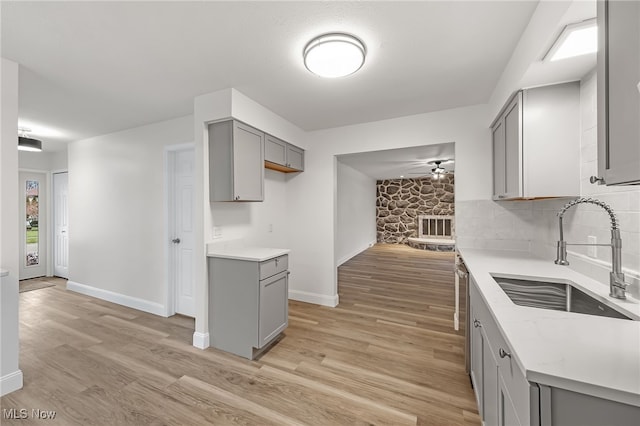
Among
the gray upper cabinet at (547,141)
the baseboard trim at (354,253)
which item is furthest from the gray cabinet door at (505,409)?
the baseboard trim at (354,253)

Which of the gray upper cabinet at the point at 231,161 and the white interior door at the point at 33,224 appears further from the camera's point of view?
the white interior door at the point at 33,224

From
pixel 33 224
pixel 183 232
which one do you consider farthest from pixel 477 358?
pixel 33 224

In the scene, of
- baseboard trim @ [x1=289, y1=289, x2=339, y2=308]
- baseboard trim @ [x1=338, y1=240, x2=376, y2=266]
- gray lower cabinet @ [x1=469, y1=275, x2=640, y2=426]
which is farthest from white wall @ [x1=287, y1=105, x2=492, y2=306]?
baseboard trim @ [x1=338, y1=240, x2=376, y2=266]

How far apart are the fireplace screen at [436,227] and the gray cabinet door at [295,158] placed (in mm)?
6258

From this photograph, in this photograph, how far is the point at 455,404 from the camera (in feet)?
5.82

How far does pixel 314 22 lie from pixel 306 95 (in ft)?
3.35

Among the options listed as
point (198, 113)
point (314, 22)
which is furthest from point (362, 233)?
point (314, 22)

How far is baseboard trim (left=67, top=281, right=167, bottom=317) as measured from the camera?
334 centimetres

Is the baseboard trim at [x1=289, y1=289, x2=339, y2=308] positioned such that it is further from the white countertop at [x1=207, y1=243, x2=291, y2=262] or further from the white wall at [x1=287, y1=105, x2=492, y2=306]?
the white countertop at [x1=207, y1=243, x2=291, y2=262]

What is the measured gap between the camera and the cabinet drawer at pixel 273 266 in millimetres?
2367

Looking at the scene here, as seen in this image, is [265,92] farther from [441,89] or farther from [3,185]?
[3,185]

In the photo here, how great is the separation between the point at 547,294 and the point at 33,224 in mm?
7809
